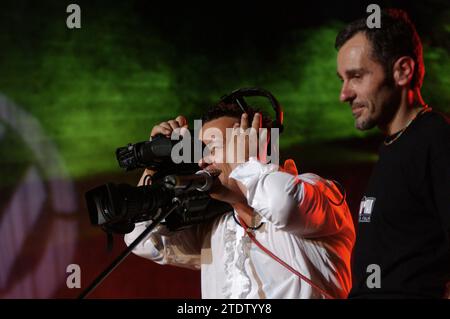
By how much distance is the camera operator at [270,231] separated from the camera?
139cm

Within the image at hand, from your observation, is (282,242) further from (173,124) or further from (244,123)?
(173,124)

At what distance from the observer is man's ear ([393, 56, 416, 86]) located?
52.9 inches

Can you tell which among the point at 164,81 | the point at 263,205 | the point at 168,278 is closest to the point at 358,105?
the point at 263,205

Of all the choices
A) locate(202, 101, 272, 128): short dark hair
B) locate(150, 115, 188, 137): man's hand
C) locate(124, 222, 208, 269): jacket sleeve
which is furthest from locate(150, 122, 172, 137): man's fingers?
locate(124, 222, 208, 269): jacket sleeve

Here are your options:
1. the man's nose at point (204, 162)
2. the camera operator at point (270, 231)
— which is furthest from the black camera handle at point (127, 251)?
the man's nose at point (204, 162)

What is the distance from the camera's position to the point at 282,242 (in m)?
1.50

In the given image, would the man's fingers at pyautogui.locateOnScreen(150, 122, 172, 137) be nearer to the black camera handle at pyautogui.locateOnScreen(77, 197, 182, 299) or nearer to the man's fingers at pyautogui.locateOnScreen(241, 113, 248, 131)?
the man's fingers at pyautogui.locateOnScreen(241, 113, 248, 131)

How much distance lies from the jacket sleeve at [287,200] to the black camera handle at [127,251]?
7.1 inches

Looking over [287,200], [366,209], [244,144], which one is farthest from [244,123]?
[366,209]

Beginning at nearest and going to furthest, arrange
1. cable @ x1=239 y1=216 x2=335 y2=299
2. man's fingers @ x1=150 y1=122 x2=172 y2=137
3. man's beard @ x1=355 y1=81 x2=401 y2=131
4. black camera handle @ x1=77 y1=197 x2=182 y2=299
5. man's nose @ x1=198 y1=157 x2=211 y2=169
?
black camera handle @ x1=77 y1=197 x2=182 y2=299 → man's beard @ x1=355 y1=81 x2=401 y2=131 → cable @ x1=239 y1=216 x2=335 y2=299 → man's nose @ x1=198 y1=157 x2=211 y2=169 → man's fingers @ x1=150 y1=122 x2=172 y2=137

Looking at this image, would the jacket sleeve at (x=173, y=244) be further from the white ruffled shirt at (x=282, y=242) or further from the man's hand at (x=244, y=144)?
the man's hand at (x=244, y=144)

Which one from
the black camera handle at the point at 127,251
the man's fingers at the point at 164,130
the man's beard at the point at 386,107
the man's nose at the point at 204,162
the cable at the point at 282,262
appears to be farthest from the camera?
the man's fingers at the point at 164,130

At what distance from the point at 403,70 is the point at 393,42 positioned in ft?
0.21

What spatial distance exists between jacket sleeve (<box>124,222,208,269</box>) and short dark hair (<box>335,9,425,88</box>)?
0.66 m
